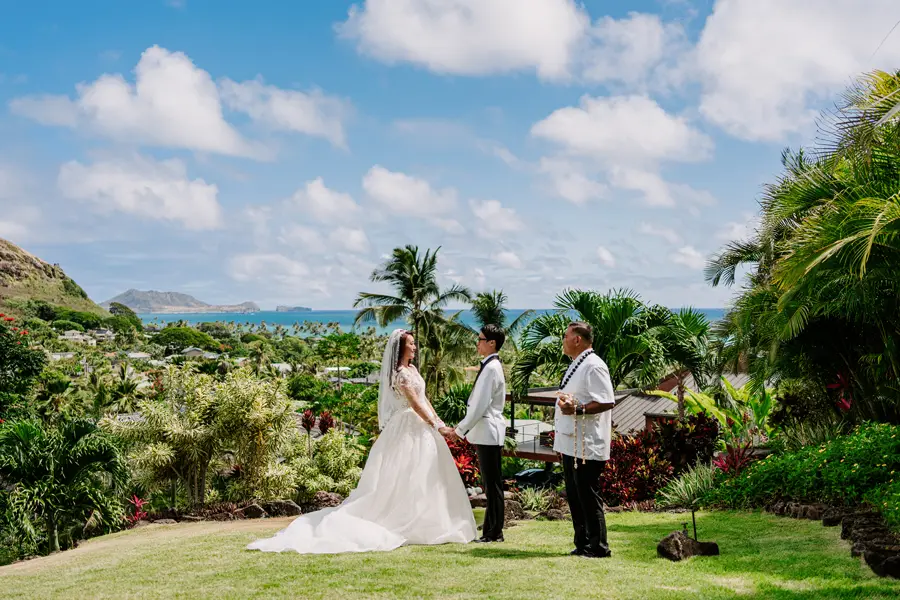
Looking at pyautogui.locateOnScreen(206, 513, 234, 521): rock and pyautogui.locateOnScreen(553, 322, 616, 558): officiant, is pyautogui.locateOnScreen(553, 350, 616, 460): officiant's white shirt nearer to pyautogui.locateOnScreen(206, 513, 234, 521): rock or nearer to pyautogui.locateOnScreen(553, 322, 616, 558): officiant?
pyautogui.locateOnScreen(553, 322, 616, 558): officiant

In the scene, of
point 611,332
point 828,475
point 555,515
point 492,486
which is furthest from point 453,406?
point 492,486

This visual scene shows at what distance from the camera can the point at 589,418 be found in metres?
6.32

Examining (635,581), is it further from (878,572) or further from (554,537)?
(554,537)

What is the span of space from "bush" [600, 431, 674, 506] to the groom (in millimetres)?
5295

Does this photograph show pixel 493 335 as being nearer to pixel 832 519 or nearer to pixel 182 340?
pixel 832 519

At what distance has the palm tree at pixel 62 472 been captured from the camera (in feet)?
51.9

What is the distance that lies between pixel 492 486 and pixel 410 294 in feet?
106

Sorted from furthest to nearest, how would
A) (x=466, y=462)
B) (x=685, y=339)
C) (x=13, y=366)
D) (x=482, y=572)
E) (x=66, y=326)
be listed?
(x=66, y=326), (x=13, y=366), (x=685, y=339), (x=466, y=462), (x=482, y=572)

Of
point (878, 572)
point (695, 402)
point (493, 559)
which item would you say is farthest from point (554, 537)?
point (695, 402)

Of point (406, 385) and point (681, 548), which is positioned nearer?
point (681, 548)

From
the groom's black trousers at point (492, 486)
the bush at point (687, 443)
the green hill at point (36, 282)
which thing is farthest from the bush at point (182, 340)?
the groom's black trousers at point (492, 486)

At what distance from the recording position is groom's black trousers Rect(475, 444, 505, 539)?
23.3 feet

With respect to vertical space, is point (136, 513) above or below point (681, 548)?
below

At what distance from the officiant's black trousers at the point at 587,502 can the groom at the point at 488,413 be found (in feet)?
2.77
